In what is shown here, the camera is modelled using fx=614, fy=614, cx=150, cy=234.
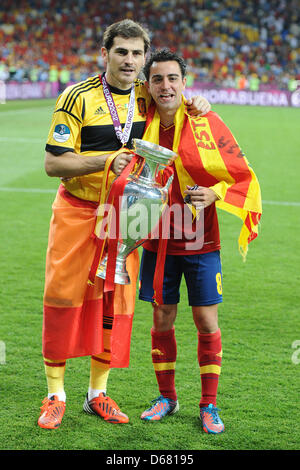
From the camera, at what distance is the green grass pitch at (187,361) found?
289cm

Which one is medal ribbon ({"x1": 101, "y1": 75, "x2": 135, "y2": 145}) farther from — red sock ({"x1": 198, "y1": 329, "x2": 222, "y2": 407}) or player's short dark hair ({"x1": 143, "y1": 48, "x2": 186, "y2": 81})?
red sock ({"x1": 198, "y1": 329, "x2": 222, "y2": 407})

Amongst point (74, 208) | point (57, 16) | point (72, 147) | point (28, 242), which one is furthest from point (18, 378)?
point (57, 16)

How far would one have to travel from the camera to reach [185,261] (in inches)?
117

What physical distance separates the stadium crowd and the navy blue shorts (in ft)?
86.9

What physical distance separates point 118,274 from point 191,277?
1.25ft

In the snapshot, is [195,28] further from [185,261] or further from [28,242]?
[185,261]

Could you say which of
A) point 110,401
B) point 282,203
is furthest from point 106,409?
point 282,203

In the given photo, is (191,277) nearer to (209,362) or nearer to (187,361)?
(209,362)

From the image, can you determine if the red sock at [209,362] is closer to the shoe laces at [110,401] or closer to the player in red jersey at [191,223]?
the player in red jersey at [191,223]

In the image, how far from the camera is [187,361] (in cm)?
378

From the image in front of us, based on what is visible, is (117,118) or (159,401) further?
(159,401)

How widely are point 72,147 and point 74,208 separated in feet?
1.06
